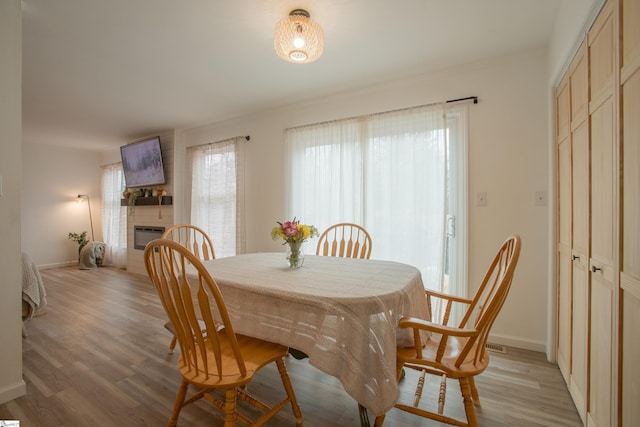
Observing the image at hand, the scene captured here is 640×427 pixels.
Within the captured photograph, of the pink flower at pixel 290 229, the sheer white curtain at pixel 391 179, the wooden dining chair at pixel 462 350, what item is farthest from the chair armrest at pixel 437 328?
the sheer white curtain at pixel 391 179

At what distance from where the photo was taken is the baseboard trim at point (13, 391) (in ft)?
5.50

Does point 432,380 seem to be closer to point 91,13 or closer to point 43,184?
point 91,13

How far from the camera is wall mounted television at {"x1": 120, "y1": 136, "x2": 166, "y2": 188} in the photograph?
469 cm

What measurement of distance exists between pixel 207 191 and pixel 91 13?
2642mm

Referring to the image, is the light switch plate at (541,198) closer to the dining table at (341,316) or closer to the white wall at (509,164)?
the white wall at (509,164)

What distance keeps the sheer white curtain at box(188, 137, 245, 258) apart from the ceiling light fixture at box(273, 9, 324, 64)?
7.42ft

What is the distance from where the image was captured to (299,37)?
5.84 ft

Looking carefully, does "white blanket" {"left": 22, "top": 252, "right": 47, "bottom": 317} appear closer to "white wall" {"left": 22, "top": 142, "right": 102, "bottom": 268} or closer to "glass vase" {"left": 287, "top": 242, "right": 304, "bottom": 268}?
"glass vase" {"left": 287, "top": 242, "right": 304, "bottom": 268}

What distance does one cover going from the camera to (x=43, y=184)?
18.4 feet

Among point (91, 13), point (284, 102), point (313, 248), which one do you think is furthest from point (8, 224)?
point (284, 102)

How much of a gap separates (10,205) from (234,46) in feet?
5.96

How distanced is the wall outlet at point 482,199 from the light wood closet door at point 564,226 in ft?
1.66

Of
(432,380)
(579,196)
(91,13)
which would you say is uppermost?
(91,13)

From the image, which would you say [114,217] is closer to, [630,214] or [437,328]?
[437,328]
